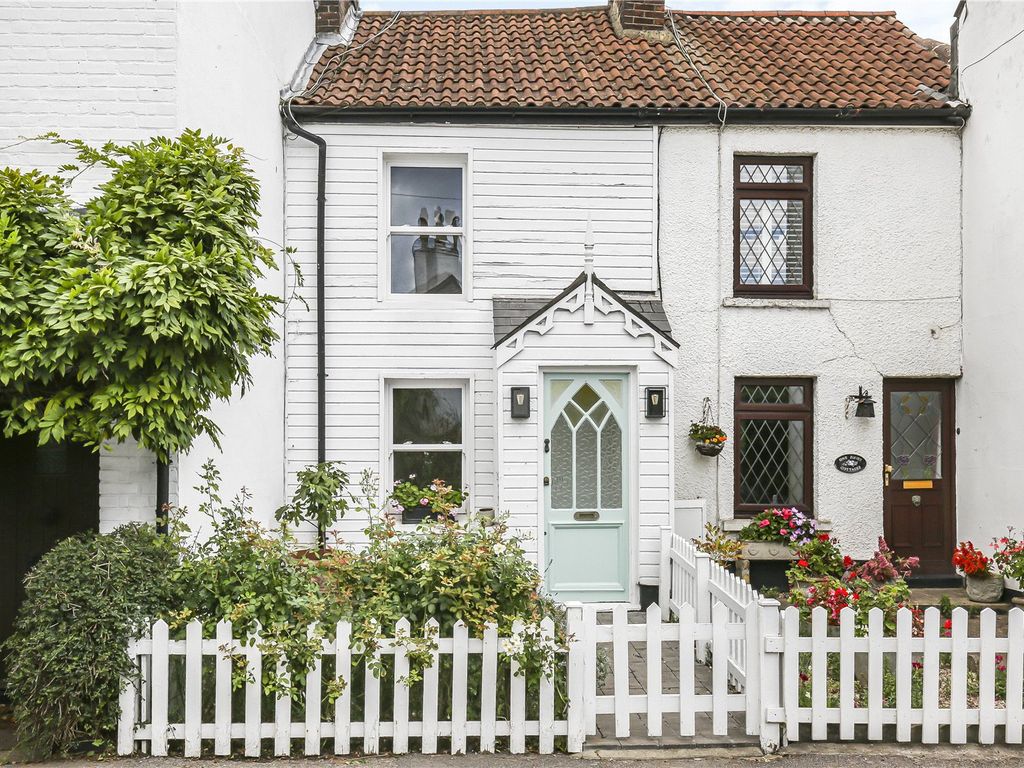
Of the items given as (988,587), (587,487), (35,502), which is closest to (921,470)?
(988,587)

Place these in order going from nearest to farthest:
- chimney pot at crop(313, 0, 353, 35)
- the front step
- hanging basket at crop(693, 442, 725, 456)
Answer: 1. the front step
2. hanging basket at crop(693, 442, 725, 456)
3. chimney pot at crop(313, 0, 353, 35)

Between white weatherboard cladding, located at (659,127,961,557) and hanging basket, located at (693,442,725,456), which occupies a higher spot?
white weatherboard cladding, located at (659,127,961,557)

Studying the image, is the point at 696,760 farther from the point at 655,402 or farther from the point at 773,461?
the point at 773,461

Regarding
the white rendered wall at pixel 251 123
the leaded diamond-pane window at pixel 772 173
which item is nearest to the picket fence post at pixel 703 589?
the white rendered wall at pixel 251 123

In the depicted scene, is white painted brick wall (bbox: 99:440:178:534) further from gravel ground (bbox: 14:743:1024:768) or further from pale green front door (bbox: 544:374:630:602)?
pale green front door (bbox: 544:374:630:602)

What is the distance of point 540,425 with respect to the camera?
9094 millimetres

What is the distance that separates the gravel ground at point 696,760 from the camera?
536 cm

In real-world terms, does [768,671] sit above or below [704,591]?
below

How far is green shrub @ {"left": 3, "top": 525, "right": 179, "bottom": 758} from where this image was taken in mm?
5258

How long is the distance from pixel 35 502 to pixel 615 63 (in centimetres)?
843

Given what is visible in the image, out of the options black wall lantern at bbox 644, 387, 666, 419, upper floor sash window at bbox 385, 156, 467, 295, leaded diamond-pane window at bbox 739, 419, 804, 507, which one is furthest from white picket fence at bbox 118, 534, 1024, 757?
upper floor sash window at bbox 385, 156, 467, 295

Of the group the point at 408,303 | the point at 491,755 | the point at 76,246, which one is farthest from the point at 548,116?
the point at 491,755

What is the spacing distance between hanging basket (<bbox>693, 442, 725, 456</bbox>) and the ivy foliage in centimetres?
554

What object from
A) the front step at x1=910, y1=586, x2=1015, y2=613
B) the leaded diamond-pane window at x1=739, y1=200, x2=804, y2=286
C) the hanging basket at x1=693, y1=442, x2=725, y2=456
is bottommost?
the front step at x1=910, y1=586, x2=1015, y2=613
